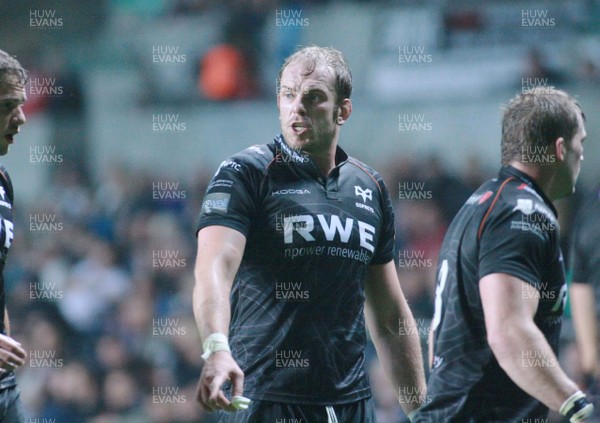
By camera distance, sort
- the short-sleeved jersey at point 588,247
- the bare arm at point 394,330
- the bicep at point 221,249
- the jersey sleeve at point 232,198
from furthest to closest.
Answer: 1. the short-sleeved jersey at point 588,247
2. the bare arm at point 394,330
3. the jersey sleeve at point 232,198
4. the bicep at point 221,249

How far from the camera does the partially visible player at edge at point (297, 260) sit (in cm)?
432

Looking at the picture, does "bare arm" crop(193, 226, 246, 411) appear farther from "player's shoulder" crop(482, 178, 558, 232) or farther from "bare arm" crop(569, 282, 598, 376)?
"bare arm" crop(569, 282, 598, 376)

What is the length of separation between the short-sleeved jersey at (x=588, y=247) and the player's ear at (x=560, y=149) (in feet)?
4.28

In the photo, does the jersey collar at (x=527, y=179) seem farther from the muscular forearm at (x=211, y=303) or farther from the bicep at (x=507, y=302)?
the muscular forearm at (x=211, y=303)

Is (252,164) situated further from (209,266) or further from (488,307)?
(488,307)

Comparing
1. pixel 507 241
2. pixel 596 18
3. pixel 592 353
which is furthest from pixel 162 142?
pixel 507 241

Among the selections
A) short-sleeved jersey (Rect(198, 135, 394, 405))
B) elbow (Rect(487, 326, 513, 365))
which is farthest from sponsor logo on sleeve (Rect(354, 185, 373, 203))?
elbow (Rect(487, 326, 513, 365))

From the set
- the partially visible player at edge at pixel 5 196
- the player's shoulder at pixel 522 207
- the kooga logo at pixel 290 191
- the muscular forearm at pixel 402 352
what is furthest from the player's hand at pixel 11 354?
the player's shoulder at pixel 522 207

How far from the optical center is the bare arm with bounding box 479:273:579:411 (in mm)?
3768

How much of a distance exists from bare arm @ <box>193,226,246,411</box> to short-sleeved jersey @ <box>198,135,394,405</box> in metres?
0.07

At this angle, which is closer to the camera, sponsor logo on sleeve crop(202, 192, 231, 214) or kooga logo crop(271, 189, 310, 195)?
sponsor logo on sleeve crop(202, 192, 231, 214)

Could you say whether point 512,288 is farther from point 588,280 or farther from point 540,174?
point 588,280

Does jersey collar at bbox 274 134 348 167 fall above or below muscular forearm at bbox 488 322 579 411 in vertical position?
above

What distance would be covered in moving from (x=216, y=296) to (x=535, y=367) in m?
1.26
